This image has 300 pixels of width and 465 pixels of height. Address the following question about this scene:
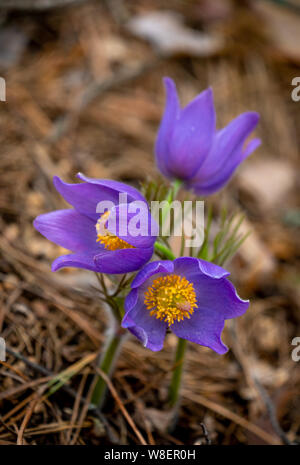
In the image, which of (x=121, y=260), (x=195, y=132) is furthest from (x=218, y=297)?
(x=195, y=132)

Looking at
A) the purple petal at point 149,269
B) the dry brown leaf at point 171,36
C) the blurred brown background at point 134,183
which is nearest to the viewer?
the purple petal at point 149,269

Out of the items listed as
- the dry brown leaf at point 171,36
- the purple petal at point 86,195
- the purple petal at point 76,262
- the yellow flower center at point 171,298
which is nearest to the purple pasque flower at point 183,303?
the yellow flower center at point 171,298

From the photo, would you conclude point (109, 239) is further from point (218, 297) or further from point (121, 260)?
point (218, 297)

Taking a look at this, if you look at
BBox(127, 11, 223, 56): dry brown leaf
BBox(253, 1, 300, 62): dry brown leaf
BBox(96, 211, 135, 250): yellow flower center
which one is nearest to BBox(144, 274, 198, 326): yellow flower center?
BBox(96, 211, 135, 250): yellow flower center

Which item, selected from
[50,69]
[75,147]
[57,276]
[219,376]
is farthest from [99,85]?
[219,376]

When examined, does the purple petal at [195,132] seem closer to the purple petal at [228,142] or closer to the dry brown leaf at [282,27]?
the purple petal at [228,142]

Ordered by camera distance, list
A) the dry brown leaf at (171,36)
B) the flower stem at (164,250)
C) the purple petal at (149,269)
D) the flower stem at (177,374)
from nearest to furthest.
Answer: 1. the purple petal at (149,269)
2. the flower stem at (164,250)
3. the flower stem at (177,374)
4. the dry brown leaf at (171,36)
